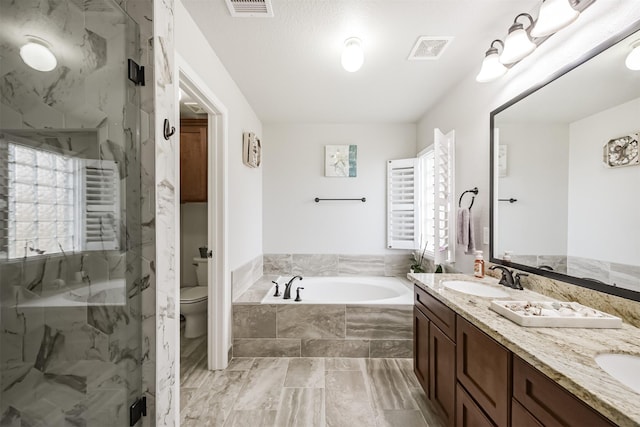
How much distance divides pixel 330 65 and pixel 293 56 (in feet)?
1.01

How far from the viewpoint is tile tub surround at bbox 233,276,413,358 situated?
238 cm

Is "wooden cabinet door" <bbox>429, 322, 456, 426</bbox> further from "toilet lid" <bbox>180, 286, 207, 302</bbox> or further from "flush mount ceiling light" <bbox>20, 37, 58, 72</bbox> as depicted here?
"toilet lid" <bbox>180, 286, 207, 302</bbox>

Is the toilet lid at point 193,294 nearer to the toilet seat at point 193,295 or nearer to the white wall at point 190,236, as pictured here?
the toilet seat at point 193,295

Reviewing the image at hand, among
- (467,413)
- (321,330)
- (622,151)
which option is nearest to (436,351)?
(467,413)

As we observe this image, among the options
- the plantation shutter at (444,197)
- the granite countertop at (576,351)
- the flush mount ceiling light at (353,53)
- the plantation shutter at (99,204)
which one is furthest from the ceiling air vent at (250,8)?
the granite countertop at (576,351)

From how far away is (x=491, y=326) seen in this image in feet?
3.37

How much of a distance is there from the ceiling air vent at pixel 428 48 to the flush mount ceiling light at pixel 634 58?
3.06ft

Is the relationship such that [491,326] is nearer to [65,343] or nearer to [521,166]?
[521,166]

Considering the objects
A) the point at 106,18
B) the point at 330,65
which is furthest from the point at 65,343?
the point at 330,65

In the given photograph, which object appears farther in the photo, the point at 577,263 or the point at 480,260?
the point at 480,260

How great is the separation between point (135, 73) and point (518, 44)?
1912mm

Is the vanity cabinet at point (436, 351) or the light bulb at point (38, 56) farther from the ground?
the light bulb at point (38, 56)

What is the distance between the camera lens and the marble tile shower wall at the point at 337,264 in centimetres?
343

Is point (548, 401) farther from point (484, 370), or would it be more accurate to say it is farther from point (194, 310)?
point (194, 310)
